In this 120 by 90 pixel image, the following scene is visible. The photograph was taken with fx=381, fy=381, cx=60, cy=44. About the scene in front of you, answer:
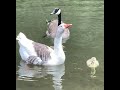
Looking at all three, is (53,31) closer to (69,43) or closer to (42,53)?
(69,43)

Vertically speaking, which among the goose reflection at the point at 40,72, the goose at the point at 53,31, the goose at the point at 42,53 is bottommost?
the goose reflection at the point at 40,72

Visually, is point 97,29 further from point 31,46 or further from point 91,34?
point 31,46

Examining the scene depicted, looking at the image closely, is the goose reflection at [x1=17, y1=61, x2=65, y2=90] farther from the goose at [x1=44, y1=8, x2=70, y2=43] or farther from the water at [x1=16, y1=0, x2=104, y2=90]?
the goose at [x1=44, y1=8, x2=70, y2=43]

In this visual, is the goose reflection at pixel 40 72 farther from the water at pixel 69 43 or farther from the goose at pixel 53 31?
the goose at pixel 53 31

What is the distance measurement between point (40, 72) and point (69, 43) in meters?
1.07

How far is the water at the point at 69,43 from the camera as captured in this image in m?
4.32

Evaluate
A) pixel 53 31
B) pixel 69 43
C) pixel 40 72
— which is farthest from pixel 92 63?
pixel 53 31

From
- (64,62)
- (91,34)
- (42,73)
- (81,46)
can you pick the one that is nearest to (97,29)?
(91,34)

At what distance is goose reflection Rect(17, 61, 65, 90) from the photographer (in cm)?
436

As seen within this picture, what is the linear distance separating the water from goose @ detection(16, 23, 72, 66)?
8 centimetres

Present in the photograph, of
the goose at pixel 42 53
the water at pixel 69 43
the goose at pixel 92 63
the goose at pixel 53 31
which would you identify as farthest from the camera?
the goose at pixel 53 31

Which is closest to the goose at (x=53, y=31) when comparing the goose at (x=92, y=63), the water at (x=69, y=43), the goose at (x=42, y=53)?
the water at (x=69, y=43)

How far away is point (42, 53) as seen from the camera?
190 inches

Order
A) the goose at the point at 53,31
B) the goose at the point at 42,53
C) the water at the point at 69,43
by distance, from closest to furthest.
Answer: the water at the point at 69,43
the goose at the point at 42,53
the goose at the point at 53,31
